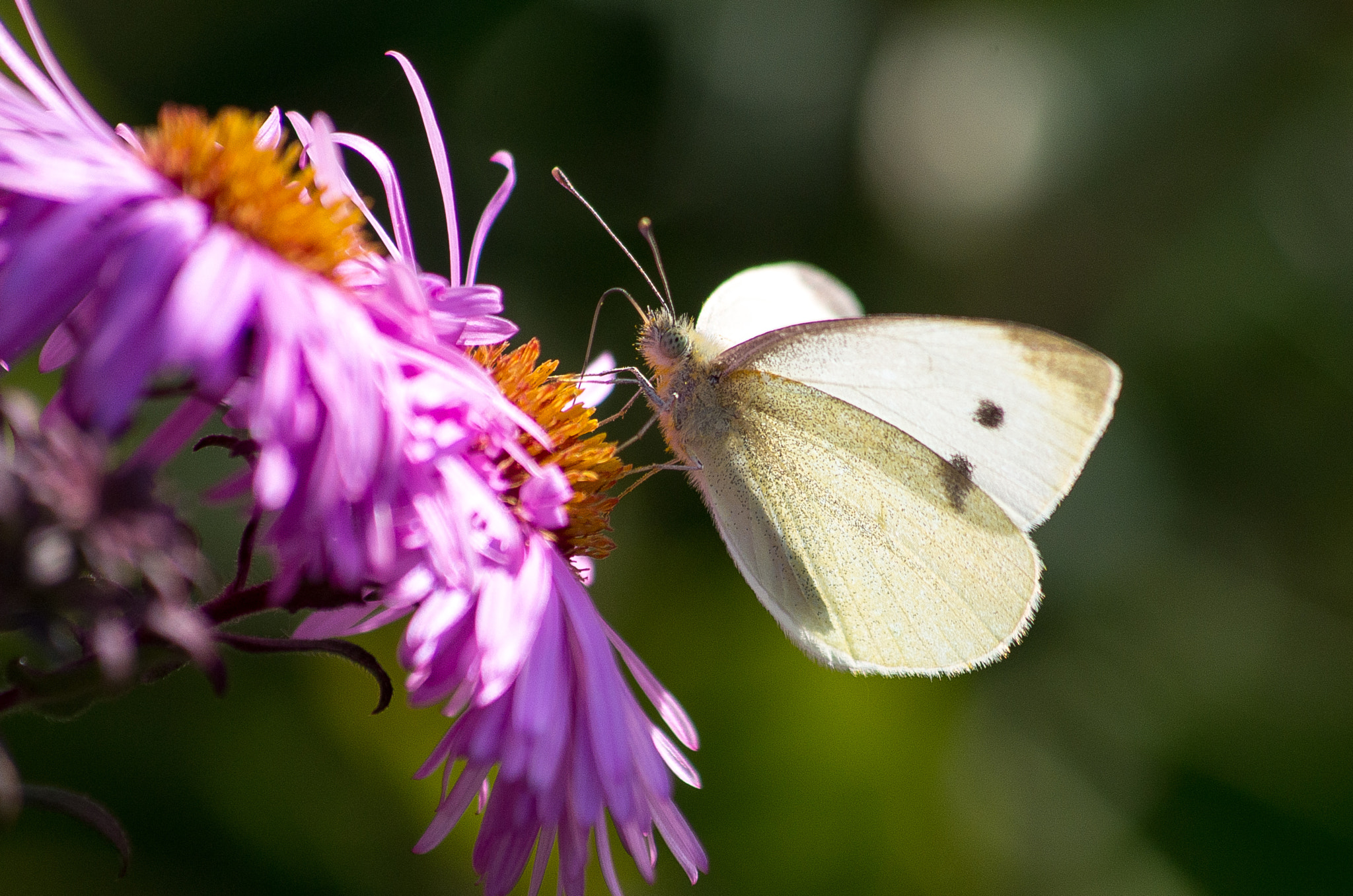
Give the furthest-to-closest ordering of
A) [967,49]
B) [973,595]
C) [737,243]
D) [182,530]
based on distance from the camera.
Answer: [967,49] < [737,243] < [973,595] < [182,530]

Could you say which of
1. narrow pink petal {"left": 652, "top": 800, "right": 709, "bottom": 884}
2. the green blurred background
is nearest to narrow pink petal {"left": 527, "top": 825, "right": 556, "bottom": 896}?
narrow pink petal {"left": 652, "top": 800, "right": 709, "bottom": 884}

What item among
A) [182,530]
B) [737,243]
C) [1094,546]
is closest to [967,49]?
[737,243]

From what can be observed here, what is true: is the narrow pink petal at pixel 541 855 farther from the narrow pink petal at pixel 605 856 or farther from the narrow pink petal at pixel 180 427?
the narrow pink petal at pixel 180 427

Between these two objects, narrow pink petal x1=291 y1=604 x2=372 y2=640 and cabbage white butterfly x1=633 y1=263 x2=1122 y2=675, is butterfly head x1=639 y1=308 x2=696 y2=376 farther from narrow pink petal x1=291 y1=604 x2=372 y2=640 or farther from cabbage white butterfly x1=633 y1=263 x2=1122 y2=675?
narrow pink petal x1=291 y1=604 x2=372 y2=640

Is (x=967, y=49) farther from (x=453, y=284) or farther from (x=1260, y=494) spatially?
(x=453, y=284)

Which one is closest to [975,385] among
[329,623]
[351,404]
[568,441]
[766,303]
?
[766,303]

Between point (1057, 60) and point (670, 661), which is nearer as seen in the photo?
point (670, 661)
